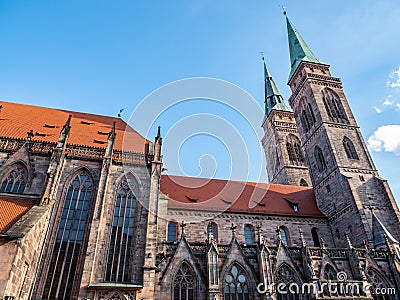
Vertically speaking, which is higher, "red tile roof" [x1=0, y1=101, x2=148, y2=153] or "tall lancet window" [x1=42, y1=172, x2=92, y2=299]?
"red tile roof" [x1=0, y1=101, x2=148, y2=153]

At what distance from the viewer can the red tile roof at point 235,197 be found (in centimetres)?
2059

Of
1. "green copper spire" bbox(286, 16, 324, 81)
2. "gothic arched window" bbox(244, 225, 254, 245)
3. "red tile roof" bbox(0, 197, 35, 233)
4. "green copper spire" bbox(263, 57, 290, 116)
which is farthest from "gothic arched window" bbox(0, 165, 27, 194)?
"green copper spire" bbox(263, 57, 290, 116)

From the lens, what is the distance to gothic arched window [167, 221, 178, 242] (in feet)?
61.3

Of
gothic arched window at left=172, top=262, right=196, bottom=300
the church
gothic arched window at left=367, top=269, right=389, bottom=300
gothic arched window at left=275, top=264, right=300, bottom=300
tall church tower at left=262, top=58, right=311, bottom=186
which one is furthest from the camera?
tall church tower at left=262, top=58, right=311, bottom=186

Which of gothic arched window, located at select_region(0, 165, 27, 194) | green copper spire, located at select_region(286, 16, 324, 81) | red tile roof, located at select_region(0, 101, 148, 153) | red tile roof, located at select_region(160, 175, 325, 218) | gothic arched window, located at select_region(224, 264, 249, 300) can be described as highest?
green copper spire, located at select_region(286, 16, 324, 81)

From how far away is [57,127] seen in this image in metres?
18.6

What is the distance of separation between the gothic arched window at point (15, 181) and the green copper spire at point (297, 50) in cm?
2714

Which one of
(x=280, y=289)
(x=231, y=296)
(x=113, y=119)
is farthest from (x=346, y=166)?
(x=113, y=119)

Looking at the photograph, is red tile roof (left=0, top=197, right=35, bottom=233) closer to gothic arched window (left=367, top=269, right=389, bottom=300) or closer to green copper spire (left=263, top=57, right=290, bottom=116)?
gothic arched window (left=367, top=269, right=389, bottom=300)

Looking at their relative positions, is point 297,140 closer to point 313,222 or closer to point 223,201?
point 313,222

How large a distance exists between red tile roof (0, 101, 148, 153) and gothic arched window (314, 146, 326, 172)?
1564 cm

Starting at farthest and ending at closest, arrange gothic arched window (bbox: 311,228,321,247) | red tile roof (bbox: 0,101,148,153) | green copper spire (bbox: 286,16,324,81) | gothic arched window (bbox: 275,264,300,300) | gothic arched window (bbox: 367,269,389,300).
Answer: green copper spire (bbox: 286,16,324,81) → gothic arched window (bbox: 311,228,321,247) → red tile roof (bbox: 0,101,148,153) → gothic arched window (bbox: 367,269,389,300) → gothic arched window (bbox: 275,264,300,300)

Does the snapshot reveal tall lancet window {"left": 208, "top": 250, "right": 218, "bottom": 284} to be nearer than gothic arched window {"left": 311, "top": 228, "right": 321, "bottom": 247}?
Yes

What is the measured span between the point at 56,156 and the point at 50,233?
3.88 m
